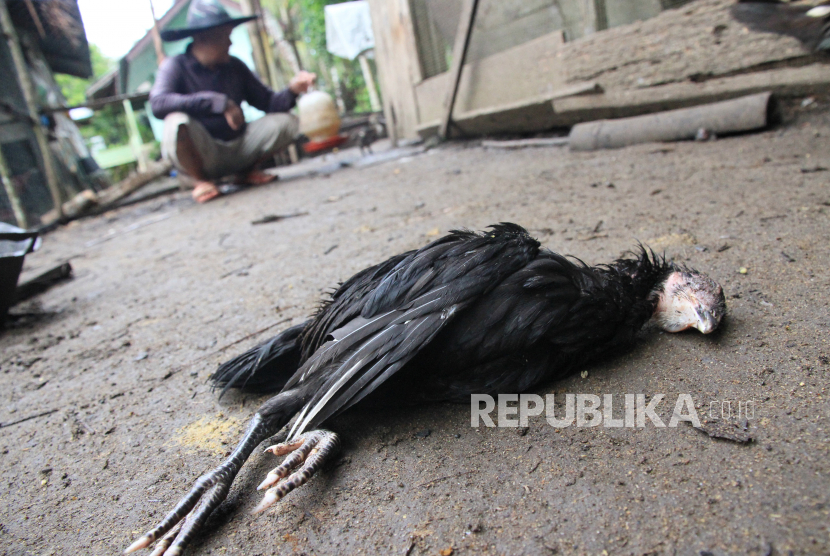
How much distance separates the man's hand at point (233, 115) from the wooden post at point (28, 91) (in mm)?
2744

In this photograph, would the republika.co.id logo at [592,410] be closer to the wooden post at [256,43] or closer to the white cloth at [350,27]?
the wooden post at [256,43]

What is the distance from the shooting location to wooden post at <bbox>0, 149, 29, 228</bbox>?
6266 mm

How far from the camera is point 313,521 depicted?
1190 mm

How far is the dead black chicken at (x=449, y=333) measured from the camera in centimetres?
136

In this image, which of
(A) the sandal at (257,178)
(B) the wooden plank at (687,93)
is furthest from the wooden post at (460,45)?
(A) the sandal at (257,178)

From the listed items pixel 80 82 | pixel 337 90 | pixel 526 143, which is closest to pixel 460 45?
pixel 526 143

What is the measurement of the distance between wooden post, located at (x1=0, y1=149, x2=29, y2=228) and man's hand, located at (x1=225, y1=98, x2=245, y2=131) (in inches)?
111

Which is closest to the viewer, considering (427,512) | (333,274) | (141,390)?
(427,512)

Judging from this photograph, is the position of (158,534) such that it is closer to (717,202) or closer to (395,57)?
(717,202)

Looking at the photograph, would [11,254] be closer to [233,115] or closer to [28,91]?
[233,115]

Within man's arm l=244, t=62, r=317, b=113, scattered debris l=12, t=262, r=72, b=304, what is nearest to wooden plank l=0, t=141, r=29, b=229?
man's arm l=244, t=62, r=317, b=113

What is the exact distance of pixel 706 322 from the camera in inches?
60.8

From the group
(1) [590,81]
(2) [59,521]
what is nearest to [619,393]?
(2) [59,521]

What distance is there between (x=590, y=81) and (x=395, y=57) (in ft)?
12.5
